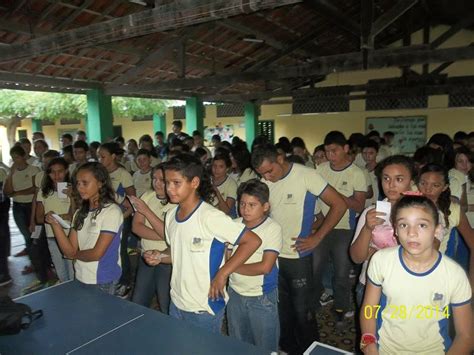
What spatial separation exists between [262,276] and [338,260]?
1.35 m

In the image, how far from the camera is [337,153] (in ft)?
11.1

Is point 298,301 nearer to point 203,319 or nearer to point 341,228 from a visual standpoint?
point 203,319

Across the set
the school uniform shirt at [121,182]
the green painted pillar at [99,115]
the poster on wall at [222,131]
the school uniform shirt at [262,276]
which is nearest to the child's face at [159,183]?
the school uniform shirt at [262,276]

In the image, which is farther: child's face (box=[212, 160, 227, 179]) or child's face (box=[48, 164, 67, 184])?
child's face (box=[212, 160, 227, 179])

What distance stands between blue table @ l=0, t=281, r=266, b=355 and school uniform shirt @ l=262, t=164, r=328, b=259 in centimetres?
110

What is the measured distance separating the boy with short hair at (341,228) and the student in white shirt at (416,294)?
1617mm

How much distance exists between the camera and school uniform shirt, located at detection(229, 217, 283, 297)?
2215 millimetres

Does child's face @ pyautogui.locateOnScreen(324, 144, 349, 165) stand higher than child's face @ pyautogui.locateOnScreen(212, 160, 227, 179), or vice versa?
child's face @ pyautogui.locateOnScreen(324, 144, 349, 165)

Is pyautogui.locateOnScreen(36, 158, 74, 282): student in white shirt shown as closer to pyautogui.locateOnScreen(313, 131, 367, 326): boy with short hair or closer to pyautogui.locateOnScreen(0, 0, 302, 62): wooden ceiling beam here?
pyautogui.locateOnScreen(0, 0, 302, 62): wooden ceiling beam

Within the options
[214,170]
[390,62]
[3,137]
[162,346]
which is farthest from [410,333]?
[3,137]

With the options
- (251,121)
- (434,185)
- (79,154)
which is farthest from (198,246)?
(251,121)

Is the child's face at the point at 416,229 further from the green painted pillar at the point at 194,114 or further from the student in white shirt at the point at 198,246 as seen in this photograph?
the green painted pillar at the point at 194,114

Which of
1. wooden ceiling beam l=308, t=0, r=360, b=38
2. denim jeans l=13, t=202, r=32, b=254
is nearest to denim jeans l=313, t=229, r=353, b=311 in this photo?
denim jeans l=13, t=202, r=32, b=254

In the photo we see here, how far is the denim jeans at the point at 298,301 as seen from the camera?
2.57 meters
